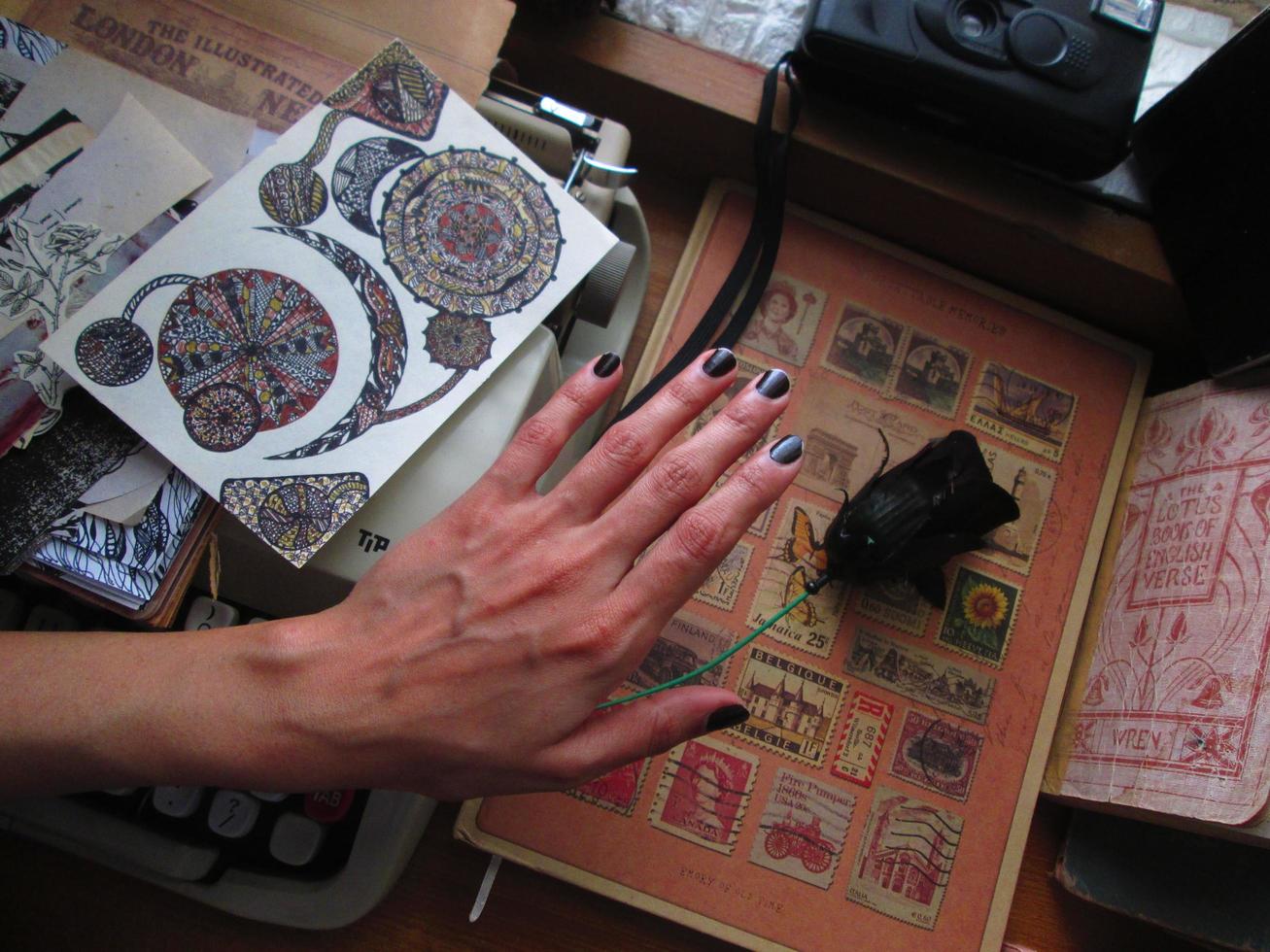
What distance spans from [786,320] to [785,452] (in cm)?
25

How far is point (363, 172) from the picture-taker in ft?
1.73

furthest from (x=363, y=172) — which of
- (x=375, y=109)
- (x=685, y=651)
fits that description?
(x=685, y=651)

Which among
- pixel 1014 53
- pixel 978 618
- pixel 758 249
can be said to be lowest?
pixel 978 618

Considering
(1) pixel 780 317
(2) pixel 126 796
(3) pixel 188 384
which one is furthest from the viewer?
(1) pixel 780 317

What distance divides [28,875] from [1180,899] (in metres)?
0.84

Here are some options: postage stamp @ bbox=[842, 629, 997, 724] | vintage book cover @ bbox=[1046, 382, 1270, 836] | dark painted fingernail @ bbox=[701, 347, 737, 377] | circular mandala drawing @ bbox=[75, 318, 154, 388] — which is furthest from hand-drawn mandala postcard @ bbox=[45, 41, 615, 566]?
vintage book cover @ bbox=[1046, 382, 1270, 836]

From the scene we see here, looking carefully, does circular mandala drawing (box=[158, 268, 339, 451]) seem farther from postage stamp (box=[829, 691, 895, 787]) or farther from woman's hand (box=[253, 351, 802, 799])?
postage stamp (box=[829, 691, 895, 787])

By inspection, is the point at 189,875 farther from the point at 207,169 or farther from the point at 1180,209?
the point at 1180,209

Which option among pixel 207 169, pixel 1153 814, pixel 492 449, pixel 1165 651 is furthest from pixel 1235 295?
pixel 207 169

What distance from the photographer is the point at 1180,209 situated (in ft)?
2.09

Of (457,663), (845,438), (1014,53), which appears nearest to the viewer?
(457,663)

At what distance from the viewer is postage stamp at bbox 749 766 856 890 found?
0.62 meters

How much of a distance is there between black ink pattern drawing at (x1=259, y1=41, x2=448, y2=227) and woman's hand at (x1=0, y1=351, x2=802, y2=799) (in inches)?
8.3

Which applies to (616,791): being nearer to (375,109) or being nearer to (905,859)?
(905,859)
